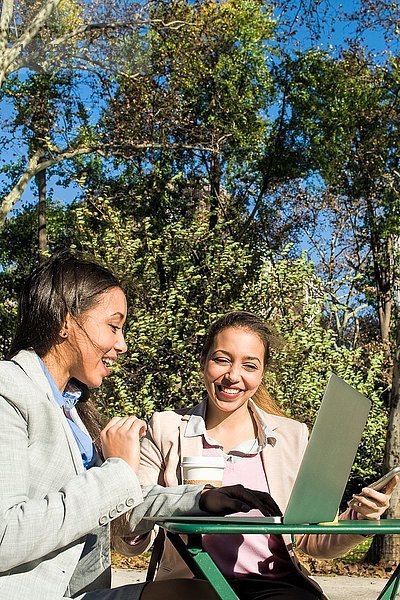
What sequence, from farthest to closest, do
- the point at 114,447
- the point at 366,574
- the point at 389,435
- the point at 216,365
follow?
the point at 389,435 → the point at 366,574 → the point at 216,365 → the point at 114,447

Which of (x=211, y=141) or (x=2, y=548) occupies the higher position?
(x=211, y=141)

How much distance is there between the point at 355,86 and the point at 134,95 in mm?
4321

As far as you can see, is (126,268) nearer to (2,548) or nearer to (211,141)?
(211,141)

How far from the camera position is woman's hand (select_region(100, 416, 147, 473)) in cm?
209

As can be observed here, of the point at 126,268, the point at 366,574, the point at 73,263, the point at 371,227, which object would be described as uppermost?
the point at 371,227

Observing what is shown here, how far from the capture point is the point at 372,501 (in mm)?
2475

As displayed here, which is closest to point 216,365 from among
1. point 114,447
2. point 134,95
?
point 114,447

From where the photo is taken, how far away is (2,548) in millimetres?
1802

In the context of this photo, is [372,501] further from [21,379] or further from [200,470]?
[21,379]

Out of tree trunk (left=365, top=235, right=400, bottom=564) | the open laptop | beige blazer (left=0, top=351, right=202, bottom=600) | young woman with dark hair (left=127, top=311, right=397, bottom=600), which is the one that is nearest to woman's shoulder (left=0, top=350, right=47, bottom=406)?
beige blazer (left=0, top=351, right=202, bottom=600)

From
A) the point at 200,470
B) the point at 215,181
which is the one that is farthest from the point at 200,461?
the point at 215,181

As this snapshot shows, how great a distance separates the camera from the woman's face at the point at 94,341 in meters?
2.33

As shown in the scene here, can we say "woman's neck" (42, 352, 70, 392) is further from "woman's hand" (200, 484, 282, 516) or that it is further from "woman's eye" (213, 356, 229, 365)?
"woman's eye" (213, 356, 229, 365)

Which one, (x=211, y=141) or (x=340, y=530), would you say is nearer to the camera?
(x=340, y=530)
